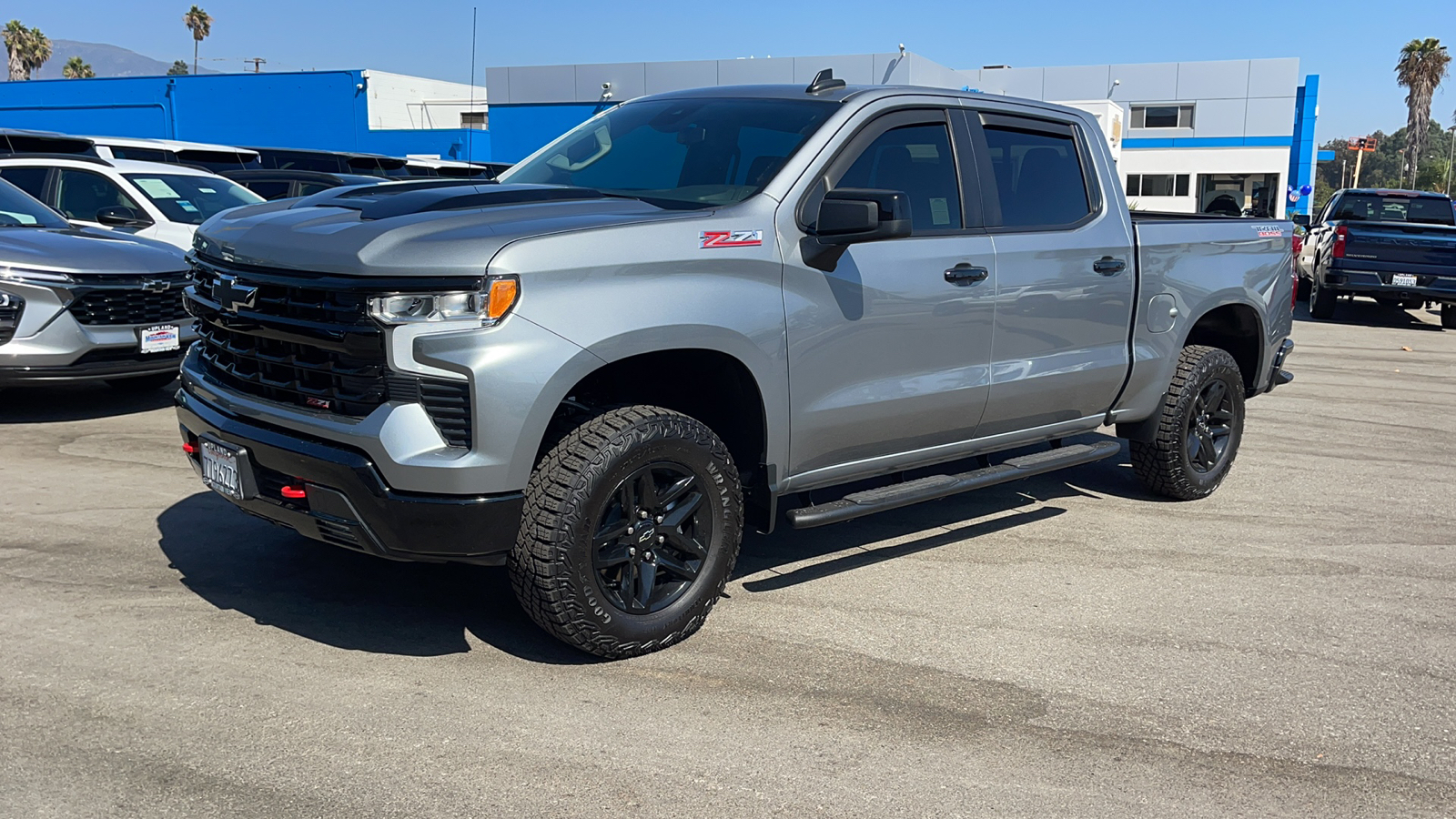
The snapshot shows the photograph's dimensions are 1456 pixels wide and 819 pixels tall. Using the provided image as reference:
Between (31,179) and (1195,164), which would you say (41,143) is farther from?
(1195,164)

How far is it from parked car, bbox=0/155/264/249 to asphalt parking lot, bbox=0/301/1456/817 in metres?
4.55

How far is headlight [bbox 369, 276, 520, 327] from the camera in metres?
3.74

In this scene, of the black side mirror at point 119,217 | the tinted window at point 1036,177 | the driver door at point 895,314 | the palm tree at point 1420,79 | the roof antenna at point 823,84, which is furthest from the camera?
the palm tree at point 1420,79

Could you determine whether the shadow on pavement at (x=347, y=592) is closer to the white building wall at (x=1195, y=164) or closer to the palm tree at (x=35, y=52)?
the white building wall at (x=1195, y=164)

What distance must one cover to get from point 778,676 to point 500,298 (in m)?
1.59

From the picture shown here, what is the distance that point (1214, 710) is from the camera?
404 cm

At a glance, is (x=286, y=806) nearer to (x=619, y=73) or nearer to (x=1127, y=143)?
(x=619, y=73)

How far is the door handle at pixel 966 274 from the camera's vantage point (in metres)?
5.09

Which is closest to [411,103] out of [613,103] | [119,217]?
[613,103]

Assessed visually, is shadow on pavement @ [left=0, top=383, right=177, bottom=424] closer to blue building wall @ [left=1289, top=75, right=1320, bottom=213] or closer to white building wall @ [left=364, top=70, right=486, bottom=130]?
white building wall @ [left=364, top=70, right=486, bottom=130]

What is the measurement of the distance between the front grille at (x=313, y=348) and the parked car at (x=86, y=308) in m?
4.01

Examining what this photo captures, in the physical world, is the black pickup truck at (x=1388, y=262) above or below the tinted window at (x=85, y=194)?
below

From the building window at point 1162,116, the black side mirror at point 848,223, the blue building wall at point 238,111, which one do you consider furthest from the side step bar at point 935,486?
the building window at point 1162,116

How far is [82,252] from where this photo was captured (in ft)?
26.3
